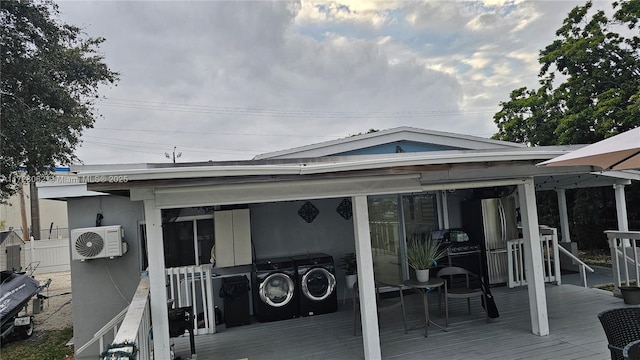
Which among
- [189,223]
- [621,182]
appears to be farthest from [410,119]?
[189,223]

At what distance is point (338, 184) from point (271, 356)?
7.05 feet

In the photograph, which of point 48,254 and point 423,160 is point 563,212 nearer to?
point 423,160

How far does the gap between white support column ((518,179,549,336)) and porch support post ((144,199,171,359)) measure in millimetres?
3898

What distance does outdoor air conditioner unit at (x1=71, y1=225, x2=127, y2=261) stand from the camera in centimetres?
533

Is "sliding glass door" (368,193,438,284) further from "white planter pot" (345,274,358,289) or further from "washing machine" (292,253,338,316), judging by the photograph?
"washing machine" (292,253,338,316)

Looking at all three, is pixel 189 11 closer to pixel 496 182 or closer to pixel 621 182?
pixel 496 182

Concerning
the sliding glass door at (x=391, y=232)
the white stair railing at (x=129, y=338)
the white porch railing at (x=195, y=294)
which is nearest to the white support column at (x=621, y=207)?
the sliding glass door at (x=391, y=232)

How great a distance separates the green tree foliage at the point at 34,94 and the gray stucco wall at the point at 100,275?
12.0 feet

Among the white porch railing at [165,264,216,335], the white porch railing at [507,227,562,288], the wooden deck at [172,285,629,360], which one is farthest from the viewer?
the white porch railing at [507,227,562,288]

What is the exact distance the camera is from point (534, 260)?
455 cm

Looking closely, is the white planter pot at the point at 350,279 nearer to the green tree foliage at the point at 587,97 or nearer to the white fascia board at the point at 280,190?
the white fascia board at the point at 280,190

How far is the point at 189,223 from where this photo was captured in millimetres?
6355

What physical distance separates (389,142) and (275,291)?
3264mm

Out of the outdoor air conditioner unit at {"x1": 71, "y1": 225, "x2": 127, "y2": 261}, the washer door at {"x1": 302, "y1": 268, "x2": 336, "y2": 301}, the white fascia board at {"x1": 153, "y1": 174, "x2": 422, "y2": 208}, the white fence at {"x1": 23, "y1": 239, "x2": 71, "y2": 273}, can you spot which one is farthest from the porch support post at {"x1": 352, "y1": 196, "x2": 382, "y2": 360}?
the white fence at {"x1": 23, "y1": 239, "x2": 71, "y2": 273}
